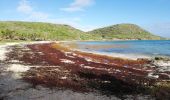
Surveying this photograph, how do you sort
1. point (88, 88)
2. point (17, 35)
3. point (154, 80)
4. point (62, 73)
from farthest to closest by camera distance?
point (17, 35) → point (62, 73) → point (154, 80) → point (88, 88)

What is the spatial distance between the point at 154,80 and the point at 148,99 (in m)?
7.29

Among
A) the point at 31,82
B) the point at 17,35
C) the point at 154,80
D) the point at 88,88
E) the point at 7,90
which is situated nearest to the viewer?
the point at 7,90

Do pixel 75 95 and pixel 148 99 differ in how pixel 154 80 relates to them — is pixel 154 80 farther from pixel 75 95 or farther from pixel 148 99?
pixel 75 95

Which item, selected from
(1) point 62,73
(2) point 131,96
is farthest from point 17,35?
(2) point 131,96

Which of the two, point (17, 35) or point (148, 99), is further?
point (17, 35)

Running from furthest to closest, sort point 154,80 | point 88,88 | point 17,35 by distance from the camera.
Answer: point 17,35
point 154,80
point 88,88

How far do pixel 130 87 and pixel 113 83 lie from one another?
1.97m

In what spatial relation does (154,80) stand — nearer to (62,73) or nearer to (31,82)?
(62,73)

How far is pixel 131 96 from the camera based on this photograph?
69.3 feet

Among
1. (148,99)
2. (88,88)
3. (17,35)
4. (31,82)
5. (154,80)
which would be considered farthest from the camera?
(17,35)

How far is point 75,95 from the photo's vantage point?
69.2ft

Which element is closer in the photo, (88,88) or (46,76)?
(88,88)

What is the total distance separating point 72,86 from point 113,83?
407 centimetres

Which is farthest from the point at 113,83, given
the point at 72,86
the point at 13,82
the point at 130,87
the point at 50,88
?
the point at 13,82
